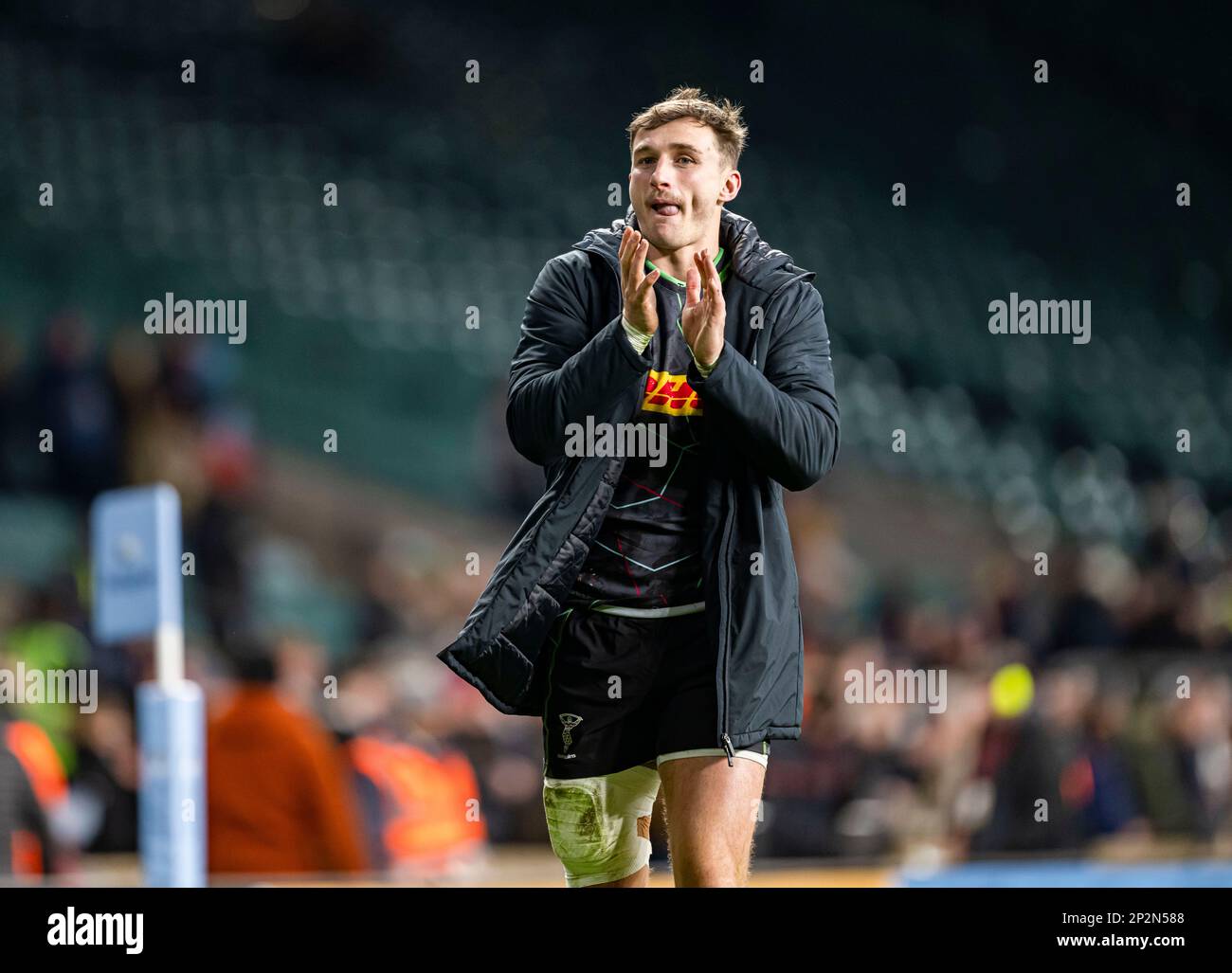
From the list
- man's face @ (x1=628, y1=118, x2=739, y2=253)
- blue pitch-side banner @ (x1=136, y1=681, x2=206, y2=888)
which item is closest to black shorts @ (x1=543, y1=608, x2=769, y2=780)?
man's face @ (x1=628, y1=118, x2=739, y2=253)

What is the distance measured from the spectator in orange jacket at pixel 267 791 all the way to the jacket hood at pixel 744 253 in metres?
3.91

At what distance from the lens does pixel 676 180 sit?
12.5 ft

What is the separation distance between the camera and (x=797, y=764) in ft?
36.5

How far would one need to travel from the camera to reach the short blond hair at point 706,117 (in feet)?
12.6

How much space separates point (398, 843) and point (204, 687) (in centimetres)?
202

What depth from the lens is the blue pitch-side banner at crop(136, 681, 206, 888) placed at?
617 cm

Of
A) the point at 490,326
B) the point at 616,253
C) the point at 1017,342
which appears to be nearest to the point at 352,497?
the point at 490,326

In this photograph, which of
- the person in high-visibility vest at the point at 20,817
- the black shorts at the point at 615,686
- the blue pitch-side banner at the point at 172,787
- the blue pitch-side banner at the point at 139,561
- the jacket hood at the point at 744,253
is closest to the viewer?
the black shorts at the point at 615,686

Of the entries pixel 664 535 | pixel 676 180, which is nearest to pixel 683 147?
pixel 676 180

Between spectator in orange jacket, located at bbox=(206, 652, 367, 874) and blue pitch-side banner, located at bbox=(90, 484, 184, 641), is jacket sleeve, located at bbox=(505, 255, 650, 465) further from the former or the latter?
spectator in orange jacket, located at bbox=(206, 652, 367, 874)

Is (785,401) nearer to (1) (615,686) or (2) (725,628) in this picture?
(2) (725,628)

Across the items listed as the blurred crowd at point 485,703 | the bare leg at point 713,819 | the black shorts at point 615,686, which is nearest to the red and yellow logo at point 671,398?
the black shorts at point 615,686

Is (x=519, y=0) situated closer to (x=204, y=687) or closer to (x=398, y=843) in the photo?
(x=204, y=687)

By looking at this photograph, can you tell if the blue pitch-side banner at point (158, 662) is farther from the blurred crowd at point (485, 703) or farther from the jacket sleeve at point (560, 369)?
the jacket sleeve at point (560, 369)
